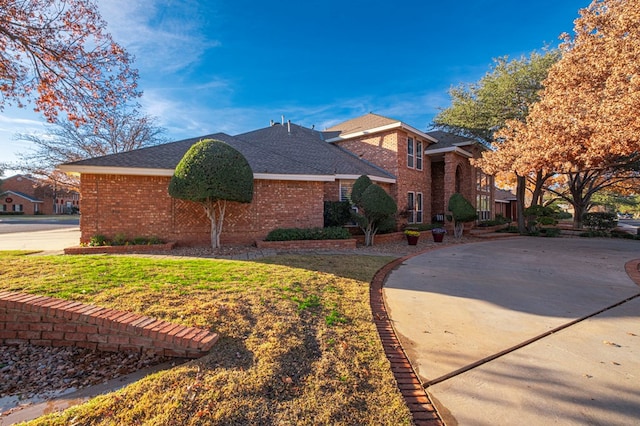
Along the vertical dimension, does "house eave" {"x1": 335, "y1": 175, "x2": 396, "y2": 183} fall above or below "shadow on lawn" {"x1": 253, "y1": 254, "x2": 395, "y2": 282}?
above

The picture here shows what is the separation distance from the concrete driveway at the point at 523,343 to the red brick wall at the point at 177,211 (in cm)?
585

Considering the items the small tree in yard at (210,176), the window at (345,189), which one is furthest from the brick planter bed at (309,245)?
the window at (345,189)

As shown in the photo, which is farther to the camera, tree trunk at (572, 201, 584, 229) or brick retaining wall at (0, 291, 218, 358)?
tree trunk at (572, 201, 584, 229)

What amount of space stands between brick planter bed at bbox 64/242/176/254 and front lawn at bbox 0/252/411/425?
5.66ft

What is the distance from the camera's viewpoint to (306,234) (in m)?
10.2

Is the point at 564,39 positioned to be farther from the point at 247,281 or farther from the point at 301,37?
the point at 247,281

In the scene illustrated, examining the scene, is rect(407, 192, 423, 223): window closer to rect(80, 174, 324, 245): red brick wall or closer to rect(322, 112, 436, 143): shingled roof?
rect(322, 112, 436, 143): shingled roof

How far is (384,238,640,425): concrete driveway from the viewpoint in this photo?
6.97 feet

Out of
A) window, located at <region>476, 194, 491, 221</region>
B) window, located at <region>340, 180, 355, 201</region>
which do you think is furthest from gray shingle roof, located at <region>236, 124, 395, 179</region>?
window, located at <region>476, 194, 491, 221</region>

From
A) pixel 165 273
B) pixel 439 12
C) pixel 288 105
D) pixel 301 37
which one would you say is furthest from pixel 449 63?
pixel 165 273

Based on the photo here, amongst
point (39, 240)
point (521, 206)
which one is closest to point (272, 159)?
point (39, 240)

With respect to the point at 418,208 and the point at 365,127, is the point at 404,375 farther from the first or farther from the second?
the point at 365,127

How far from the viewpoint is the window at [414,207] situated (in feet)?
50.8

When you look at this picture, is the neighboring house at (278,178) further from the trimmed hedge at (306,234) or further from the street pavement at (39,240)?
the street pavement at (39,240)
